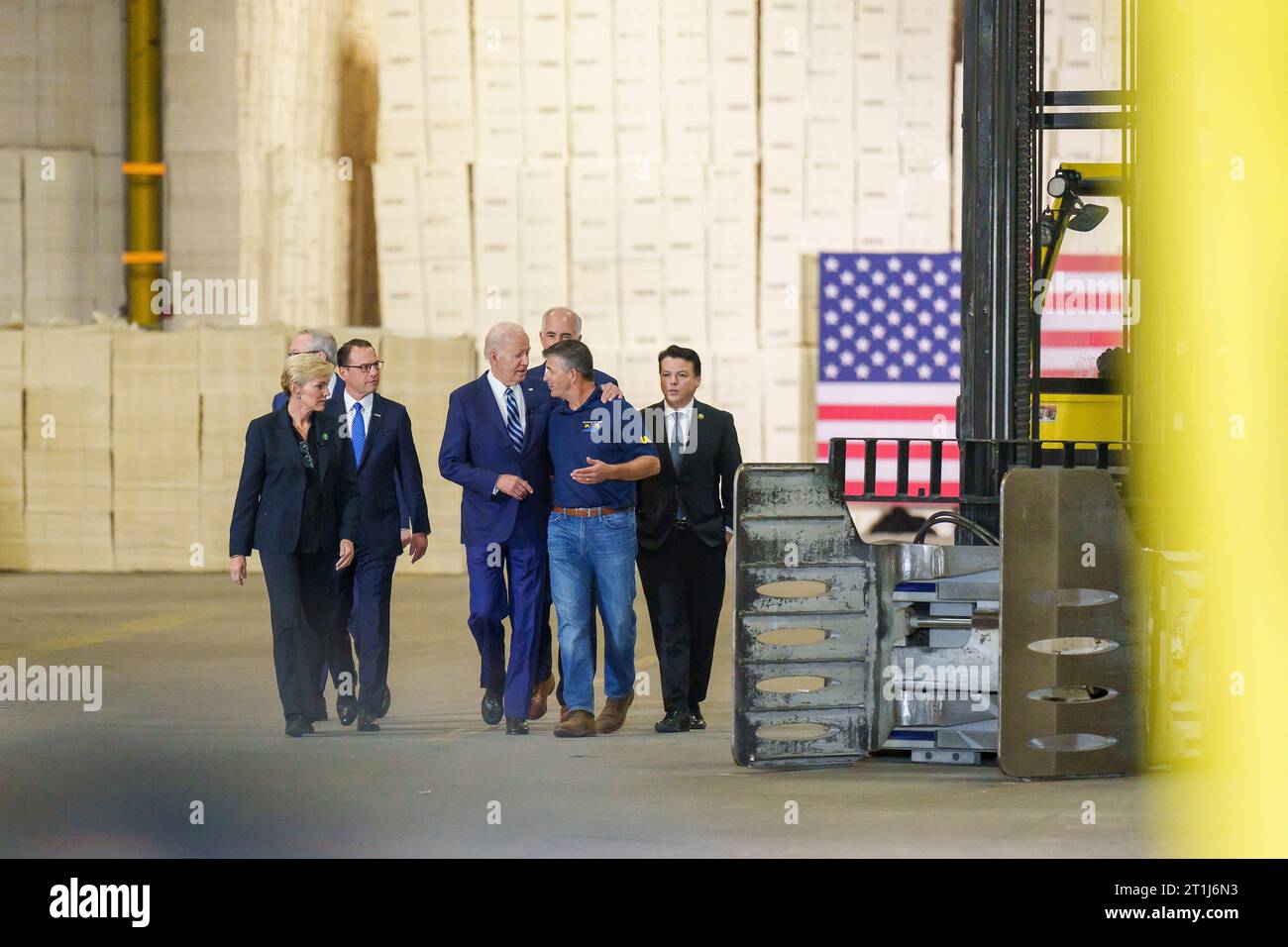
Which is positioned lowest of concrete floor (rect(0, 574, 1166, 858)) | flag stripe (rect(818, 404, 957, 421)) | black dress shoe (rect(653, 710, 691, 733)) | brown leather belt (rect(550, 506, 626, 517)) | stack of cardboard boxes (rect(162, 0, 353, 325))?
concrete floor (rect(0, 574, 1166, 858))

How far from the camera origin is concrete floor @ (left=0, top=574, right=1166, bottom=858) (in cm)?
625

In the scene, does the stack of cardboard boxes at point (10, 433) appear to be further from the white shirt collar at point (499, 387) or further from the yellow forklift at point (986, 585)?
the yellow forklift at point (986, 585)

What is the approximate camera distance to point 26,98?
727 inches

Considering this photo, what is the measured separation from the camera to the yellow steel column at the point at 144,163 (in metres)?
18.5

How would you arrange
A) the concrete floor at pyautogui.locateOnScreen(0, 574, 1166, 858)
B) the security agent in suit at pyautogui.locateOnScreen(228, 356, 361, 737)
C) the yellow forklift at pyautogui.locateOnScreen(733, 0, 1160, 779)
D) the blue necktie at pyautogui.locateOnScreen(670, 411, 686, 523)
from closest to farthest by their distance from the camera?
the concrete floor at pyautogui.locateOnScreen(0, 574, 1166, 858)
the yellow forklift at pyautogui.locateOnScreen(733, 0, 1160, 779)
the security agent in suit at pyautogui.locateOnScreen(228, 356, 361, 737)
the blue necktie at pyautogui.locateOnScreen(670, 411, 686, 523)

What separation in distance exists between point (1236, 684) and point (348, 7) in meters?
13.5

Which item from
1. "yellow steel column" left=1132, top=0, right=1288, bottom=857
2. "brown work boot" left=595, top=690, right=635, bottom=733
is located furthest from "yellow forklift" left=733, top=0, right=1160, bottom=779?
"brown work boot" left=595, top=690, right=635, bottom=733

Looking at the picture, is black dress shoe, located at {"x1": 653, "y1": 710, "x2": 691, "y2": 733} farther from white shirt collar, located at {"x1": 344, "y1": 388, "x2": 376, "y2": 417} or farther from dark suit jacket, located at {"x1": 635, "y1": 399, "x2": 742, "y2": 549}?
white shirt collar, located at {"x1": 344, "y1": 388, "x2": 376, "y2": 417}

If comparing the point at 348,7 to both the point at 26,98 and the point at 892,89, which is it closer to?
the point at 26,98

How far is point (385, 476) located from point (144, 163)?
10.4 meters

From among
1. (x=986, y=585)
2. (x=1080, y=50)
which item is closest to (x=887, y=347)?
(x=1080, y=50)

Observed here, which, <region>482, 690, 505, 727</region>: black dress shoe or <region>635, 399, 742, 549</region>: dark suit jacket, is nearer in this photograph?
<region>635, 399, 742, 549</region>: dark suit jacket

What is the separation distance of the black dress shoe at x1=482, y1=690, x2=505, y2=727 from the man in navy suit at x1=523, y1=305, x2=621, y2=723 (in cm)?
14

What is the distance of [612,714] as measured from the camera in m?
8.71
